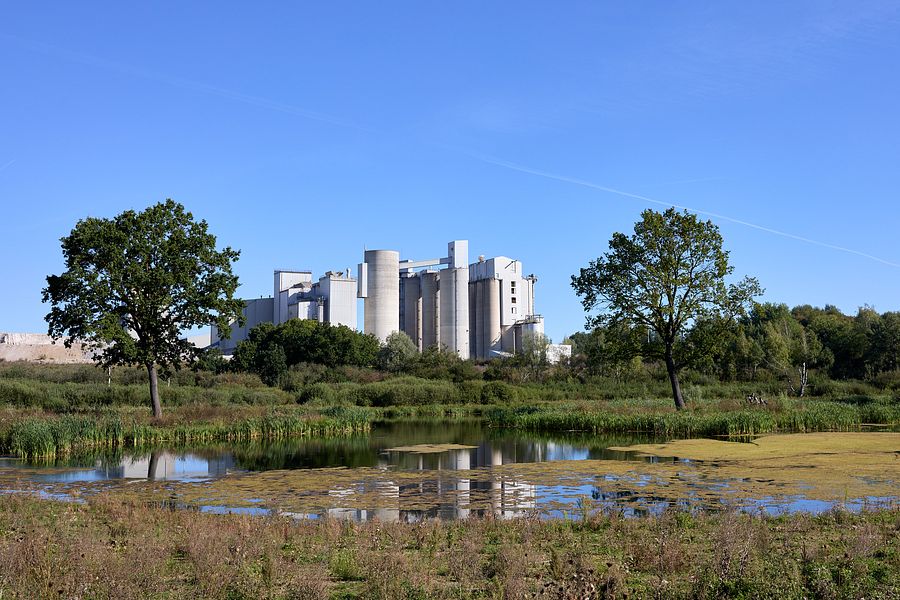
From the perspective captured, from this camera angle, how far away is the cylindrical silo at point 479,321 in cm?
10962

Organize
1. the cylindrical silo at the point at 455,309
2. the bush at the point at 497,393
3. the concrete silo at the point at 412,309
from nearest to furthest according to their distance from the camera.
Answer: the bush at the point at 497,393
the cylindrical silo at the point at 455,309
the concrete silo at the point at 412,309

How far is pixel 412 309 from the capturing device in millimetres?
113312

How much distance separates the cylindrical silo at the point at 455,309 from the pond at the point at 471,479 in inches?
2860

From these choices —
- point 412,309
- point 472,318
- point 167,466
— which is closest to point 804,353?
point 472,318

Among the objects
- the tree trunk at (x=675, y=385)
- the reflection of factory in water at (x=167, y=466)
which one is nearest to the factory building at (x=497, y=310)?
the tree trunk at (x=675, y=385)

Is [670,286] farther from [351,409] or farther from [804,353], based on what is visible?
[804,353]

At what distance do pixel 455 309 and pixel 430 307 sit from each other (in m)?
6.72

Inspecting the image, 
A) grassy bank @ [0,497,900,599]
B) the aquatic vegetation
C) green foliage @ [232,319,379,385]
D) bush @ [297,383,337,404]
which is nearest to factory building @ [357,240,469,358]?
green foliage @ [232,319,379,385]

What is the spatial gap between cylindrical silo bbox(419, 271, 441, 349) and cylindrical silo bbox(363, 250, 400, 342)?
7.23 m

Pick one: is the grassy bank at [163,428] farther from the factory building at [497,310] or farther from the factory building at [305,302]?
the factory building at [497,310]

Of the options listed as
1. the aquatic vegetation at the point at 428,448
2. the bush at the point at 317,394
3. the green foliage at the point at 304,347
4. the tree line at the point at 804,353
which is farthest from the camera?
the green foliage at the point at 304,347

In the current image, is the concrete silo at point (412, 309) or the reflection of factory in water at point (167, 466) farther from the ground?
the concrete silo at point (412, 309)

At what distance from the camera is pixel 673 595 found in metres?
7.93

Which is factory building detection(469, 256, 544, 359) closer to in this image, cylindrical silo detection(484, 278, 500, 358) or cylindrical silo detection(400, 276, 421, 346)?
cylindrical silo detection(484, 278, 500, 358)
